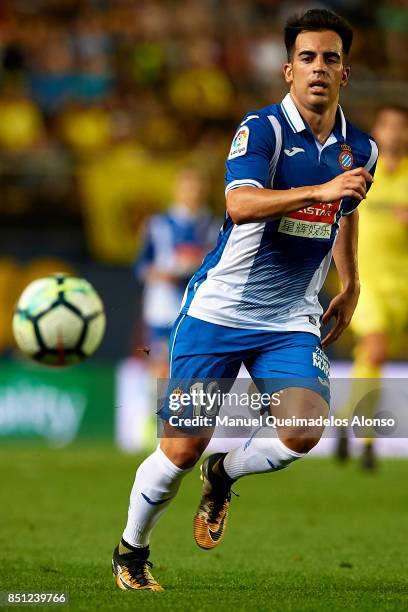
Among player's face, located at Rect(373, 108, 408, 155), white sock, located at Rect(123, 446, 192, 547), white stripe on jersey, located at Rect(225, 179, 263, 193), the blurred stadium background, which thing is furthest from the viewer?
the blurred stadium background

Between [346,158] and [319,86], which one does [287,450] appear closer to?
[346,158]

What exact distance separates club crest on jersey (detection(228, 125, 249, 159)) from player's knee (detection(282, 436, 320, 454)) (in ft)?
3.65

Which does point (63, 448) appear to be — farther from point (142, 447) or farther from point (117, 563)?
point (117, 563)

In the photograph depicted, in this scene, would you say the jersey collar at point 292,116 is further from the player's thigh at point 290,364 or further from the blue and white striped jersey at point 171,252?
the blue and white striped jersey at point 171,252

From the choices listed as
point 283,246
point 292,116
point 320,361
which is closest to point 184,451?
point 320,361

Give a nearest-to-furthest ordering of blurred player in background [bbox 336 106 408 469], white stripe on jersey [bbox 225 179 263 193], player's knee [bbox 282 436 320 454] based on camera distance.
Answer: white stripe on jersey [bbox 225 179 263 193]
player's knee [bbox 282 436 320 454]
blurred player in background [bbox 336 106 408 469]

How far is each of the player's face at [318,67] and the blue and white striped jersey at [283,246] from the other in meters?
0.08

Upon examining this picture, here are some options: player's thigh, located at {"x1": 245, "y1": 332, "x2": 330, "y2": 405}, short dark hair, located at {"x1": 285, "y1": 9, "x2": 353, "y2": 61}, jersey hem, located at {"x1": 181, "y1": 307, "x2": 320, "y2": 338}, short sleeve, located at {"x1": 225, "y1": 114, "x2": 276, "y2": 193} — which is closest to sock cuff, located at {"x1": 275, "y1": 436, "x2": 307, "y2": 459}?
player's thigh, located at {"x1": 245, "y1": 332, "x2": 330, "y2": 405}

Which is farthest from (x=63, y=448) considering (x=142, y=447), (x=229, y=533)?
(x=229, y=533)

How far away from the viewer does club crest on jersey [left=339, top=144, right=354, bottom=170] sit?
494cm

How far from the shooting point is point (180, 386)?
4902 millimetres

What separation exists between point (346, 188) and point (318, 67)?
0.75m

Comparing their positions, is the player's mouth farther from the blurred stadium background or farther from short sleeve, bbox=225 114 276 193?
the blurred stadium background

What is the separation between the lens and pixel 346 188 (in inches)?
167
